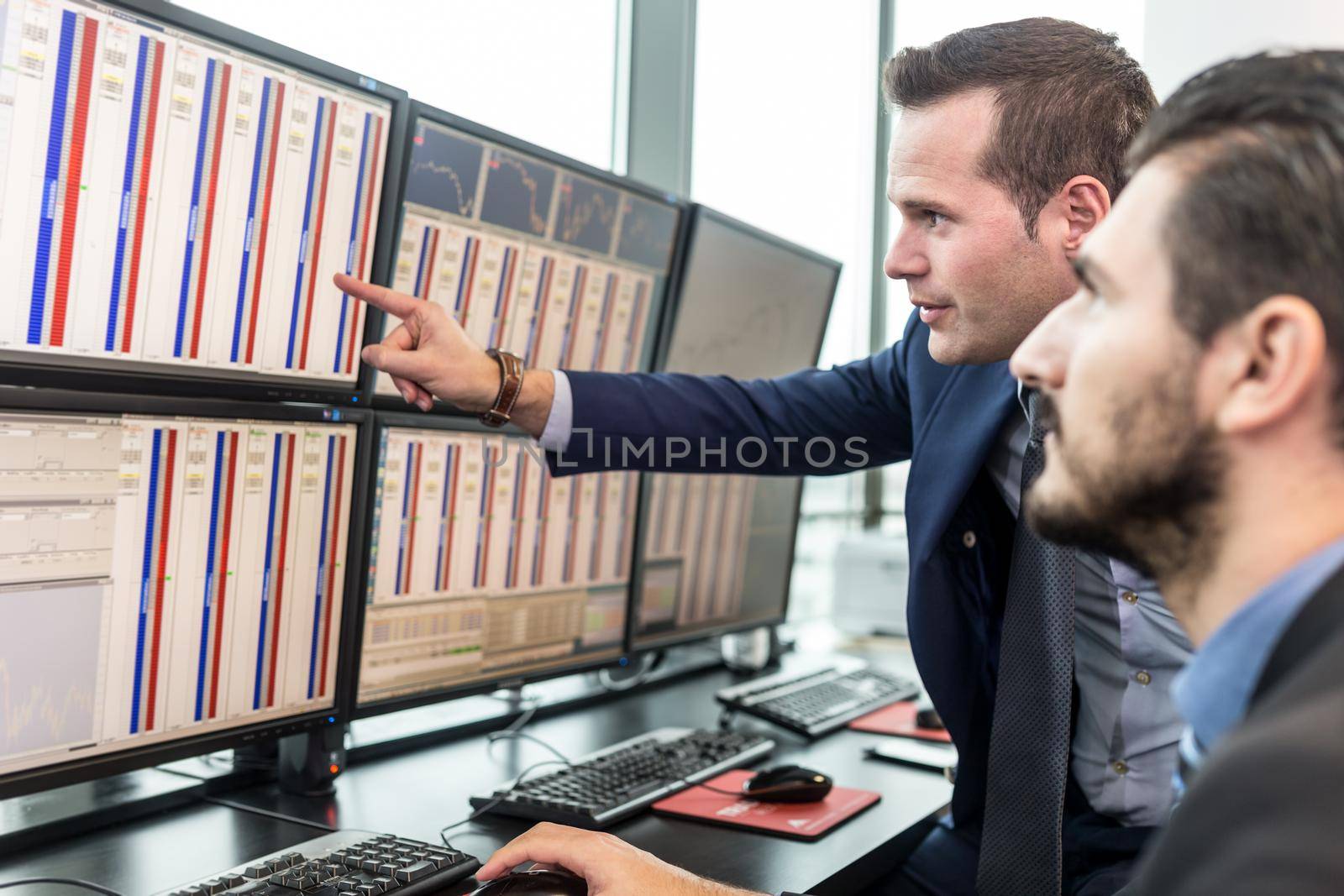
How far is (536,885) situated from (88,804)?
57 cm

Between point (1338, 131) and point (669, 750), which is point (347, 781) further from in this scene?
point (1338, 131)

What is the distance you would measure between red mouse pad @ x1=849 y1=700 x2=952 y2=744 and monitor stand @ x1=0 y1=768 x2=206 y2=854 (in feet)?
3.39

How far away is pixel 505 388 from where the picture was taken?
4.57ft

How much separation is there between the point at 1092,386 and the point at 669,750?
967 mm

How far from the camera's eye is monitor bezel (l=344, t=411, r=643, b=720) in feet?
4.49

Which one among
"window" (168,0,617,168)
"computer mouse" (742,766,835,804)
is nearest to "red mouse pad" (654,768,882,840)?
"computer mouse" (742,766,835,804)

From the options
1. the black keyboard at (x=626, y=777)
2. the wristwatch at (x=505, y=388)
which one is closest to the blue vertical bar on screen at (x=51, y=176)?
the wristwatch at (x=505, y=388)

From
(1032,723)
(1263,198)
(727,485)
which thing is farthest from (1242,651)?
(727,485)

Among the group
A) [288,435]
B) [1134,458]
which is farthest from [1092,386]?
[288,435]

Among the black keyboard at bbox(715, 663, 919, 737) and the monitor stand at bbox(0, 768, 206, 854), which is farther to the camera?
the black keyboard at bbox(715, 663, 919, 737)

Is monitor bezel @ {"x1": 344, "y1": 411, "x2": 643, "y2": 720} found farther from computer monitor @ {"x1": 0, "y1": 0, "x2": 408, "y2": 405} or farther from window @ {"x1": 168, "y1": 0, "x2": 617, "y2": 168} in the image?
window @ {"x1": 168, "y1": 0, "x2": 617, "y2": 168}

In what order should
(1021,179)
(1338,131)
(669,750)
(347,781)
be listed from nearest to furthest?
(1338,131)
(1021,179)
(347,781)
(669,750)

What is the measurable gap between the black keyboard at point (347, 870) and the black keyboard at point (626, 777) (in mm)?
184

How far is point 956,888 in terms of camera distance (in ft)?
4.81
